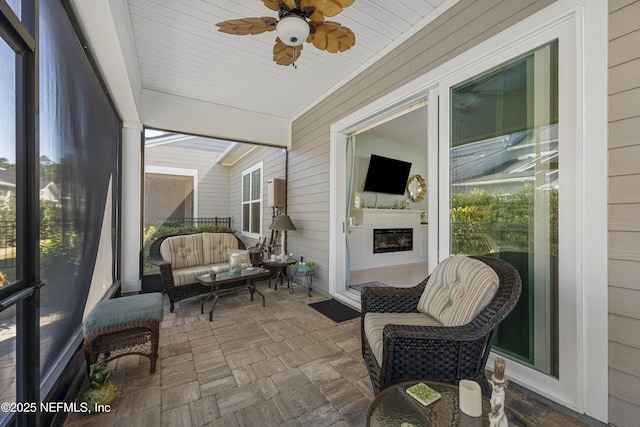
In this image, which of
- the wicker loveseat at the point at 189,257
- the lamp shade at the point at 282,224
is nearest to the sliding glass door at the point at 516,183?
the lamp shade at the point at 282,224

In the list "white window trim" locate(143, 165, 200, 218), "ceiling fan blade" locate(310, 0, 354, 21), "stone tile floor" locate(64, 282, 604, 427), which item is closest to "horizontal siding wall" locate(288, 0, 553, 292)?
"ceiling fan blade" locate(310, 0, 354, 21)

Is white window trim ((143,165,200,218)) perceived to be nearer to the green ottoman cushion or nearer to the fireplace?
the green ottoman cushion

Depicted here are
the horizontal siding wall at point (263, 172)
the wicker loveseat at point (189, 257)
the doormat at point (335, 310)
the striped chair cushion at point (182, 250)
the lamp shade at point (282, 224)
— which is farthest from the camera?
the horizontal siding wall at point (263, 172)

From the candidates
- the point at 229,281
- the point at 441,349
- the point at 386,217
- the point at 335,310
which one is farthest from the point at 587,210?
the point at 386,217

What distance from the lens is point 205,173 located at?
4.97 meters

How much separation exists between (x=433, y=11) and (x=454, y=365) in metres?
2.90

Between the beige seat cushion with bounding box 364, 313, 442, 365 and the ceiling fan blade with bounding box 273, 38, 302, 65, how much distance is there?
7.40ft

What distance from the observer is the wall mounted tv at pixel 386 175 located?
5.14 m

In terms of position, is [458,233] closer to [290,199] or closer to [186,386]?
[186,386]

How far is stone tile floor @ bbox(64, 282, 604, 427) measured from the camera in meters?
1.59

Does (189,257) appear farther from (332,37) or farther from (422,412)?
(422,412)

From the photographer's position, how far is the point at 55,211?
170 centimetres

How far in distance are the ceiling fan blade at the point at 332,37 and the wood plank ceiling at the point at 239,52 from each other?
0.57 meters

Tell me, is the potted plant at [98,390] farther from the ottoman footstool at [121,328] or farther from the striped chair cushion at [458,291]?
the striped chair cushion at [458,291]
